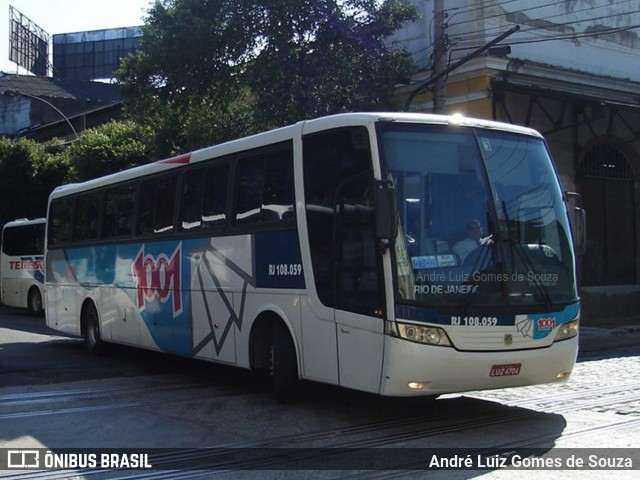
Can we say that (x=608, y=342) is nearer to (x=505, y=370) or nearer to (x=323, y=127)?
(x=505, y=370)

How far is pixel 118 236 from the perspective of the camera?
43.5ft

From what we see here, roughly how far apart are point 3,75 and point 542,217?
5379cm

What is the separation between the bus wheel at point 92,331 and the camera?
1428 centimetres

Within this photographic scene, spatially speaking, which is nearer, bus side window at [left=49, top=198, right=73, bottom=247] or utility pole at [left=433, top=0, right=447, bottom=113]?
bus side window at [left=49, top=198, right=73, bottom=247]

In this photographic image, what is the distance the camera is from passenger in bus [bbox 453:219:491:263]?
7.60m

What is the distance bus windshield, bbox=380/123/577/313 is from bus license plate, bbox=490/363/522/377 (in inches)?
23.3

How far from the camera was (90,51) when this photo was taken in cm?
7175

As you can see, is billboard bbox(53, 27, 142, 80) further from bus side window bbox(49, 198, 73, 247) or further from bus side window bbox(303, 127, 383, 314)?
bus side window bbox(303, 127, 383, 314)

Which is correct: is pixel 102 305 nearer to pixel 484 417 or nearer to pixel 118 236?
pixel 118 236

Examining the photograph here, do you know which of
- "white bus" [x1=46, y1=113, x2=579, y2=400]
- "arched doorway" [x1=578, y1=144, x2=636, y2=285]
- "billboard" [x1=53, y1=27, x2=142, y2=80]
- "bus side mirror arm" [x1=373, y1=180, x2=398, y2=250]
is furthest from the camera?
"billboard" [x1=53, y1=27, x2=142, y2=80]

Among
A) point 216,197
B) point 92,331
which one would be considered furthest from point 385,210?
point 92,331

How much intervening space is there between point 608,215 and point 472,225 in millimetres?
17659

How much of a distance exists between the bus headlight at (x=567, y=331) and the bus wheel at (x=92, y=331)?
8850 mm

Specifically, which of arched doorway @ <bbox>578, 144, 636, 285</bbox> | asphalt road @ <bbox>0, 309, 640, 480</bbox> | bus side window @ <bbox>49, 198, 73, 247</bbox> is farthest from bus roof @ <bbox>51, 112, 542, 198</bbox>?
arched doorway @ <bbox>578, 144, 636, 285</bbox>
